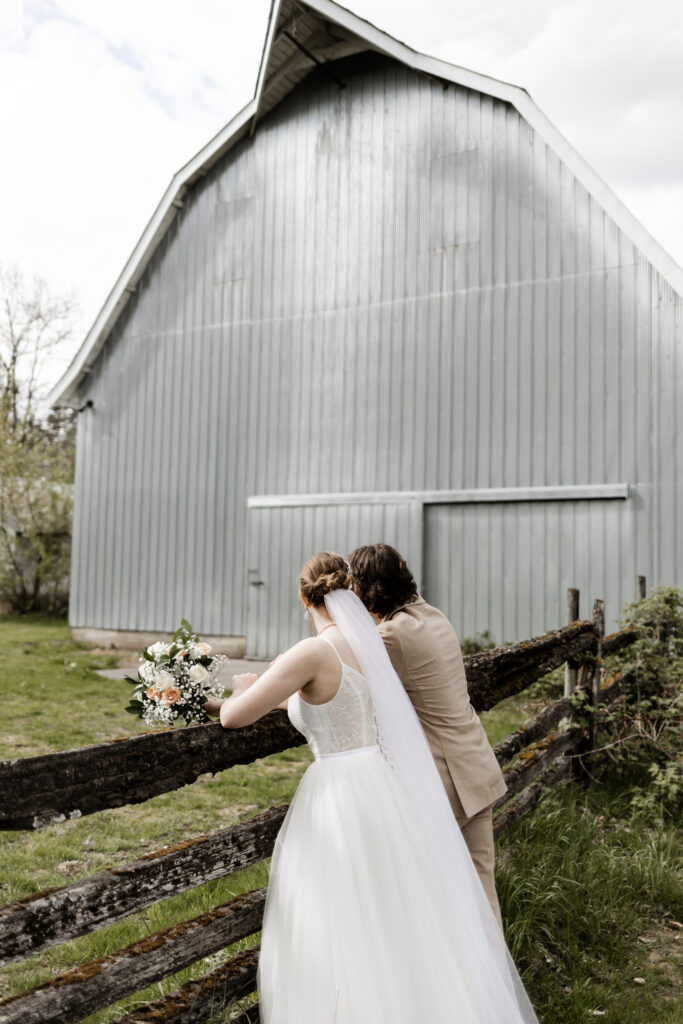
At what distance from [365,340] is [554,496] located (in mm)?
3543

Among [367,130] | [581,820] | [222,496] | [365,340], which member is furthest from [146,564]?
[581,820]

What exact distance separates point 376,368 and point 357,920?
10.1 metres

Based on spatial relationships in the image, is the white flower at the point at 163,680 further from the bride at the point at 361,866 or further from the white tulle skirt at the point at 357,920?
the white tulle skirt at the point at 357,920

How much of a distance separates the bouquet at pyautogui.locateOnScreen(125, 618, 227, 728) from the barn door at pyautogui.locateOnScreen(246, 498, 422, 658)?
28.9ft

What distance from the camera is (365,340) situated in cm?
1209

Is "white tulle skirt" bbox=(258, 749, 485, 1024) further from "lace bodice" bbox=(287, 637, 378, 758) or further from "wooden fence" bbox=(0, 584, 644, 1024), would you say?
"wooden fence" bbox=(0, 584, 644, 1024)

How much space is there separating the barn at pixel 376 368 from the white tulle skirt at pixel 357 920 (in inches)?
Result: 313

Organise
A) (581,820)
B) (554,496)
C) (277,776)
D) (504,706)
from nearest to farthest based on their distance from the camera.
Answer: (581,820)
(277,776)
(504,706)
(554,496)

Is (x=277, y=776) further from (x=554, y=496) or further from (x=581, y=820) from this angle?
(x=554, y=496)

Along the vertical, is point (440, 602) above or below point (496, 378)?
below

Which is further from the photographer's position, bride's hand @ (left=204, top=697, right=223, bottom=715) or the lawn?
the lawn

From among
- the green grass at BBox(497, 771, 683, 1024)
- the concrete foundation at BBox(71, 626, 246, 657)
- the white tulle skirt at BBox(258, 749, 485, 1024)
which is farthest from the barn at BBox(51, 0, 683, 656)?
the white tulle skirt at BBox(258, 749, 485, 1024)

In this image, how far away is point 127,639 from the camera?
45.0ft

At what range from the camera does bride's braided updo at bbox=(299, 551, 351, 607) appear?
9.13 feet
